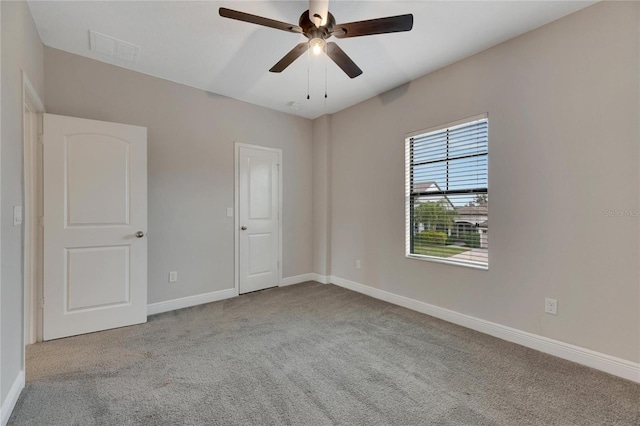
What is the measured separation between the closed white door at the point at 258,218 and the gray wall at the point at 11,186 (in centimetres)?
220

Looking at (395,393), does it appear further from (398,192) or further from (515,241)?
(398,192)

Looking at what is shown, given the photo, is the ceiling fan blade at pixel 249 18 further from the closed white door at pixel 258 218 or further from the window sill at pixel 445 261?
the window sill at pixel 445 261

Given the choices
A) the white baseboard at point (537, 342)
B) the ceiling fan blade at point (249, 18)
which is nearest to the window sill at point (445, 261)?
the white baseboard at point (537, 342)

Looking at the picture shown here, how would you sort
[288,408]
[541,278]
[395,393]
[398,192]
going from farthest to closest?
[398,192] < [541,278] < [395,393] < [288,408]

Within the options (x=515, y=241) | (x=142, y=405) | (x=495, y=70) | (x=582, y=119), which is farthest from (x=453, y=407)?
(x=495, y=70)

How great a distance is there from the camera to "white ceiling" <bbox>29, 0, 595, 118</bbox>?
2.18 meters

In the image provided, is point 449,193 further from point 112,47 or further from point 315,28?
point 112,47

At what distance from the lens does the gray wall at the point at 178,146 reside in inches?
113

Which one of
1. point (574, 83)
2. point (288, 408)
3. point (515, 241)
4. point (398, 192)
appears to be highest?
point (574, 83)

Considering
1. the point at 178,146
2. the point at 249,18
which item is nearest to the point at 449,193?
the point at 249,18

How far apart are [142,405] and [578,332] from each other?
121 inches

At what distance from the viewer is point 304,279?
464 centimetres

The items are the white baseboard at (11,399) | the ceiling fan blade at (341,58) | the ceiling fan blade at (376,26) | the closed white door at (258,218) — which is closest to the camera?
the white baseboard at (11,399)

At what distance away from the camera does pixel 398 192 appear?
3568mm
